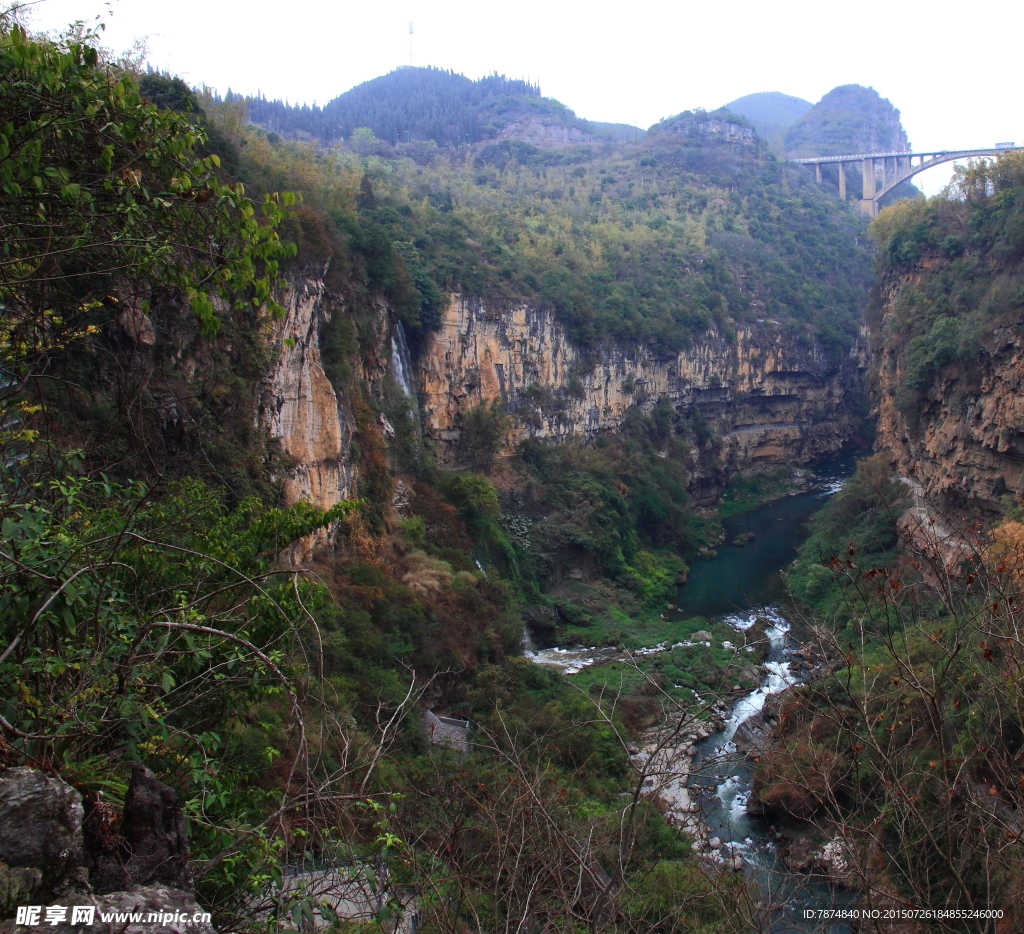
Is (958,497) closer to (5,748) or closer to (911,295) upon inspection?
(911,295)

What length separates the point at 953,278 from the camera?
2389cm

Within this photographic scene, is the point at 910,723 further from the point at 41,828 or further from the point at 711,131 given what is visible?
A: the point at 711,131

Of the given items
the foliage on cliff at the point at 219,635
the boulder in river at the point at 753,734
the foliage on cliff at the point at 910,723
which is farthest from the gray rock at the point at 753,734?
the foliage on cliff at the point at 219,635

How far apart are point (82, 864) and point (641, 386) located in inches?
1446

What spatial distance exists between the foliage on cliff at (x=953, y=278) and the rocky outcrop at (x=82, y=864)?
22.9 metres

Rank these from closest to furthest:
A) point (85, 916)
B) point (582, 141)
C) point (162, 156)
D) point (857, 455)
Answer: point (85, 916) < point (162, 156) < point (857, 455) < point (582, 141)

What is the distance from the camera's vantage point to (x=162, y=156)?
11.5ft

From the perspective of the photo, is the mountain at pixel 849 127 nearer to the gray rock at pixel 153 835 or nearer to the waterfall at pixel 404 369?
the waterfall at pixel 404 369

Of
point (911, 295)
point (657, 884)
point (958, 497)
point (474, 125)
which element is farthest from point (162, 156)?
point (474, 125)

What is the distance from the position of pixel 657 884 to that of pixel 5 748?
736 cm

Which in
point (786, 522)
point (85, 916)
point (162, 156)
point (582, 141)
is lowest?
point (786, 522)

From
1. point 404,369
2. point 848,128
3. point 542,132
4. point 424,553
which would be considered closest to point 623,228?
point 404,369

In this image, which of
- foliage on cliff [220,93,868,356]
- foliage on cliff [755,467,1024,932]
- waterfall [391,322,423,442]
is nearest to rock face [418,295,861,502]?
waterfall [391,322,423,442]

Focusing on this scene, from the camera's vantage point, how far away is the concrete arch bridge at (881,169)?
197 feet
